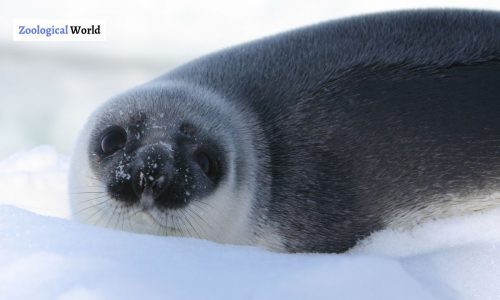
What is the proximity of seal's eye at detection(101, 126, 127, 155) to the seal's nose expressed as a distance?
229 millimetres

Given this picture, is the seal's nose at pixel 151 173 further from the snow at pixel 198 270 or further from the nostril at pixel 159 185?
the snow at pixel 198 270

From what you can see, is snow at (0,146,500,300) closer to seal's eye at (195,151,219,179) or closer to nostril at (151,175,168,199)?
nostril at (151,175,168,199)

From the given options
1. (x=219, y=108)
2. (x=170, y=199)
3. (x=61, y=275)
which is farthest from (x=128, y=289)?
(x=219, y=108)

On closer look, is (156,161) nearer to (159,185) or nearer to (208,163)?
(159,185)

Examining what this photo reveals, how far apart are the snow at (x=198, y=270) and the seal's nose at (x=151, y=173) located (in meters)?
0.28

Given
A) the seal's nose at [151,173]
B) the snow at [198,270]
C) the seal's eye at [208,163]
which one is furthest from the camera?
the seal's eye at [208,163]

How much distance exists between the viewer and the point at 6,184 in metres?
4.02

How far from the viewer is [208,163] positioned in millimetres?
2814

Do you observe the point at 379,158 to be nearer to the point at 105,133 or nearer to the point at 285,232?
the point at 285,232

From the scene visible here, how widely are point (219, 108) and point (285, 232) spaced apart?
1.86 ft

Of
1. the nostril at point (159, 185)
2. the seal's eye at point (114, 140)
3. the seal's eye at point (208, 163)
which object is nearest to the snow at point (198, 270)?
the nostril at point (159, 185)

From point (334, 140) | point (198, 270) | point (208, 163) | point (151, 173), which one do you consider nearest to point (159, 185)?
point (151, 173)

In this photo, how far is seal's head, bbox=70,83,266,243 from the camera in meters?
2.58

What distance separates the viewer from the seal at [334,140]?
286cm
